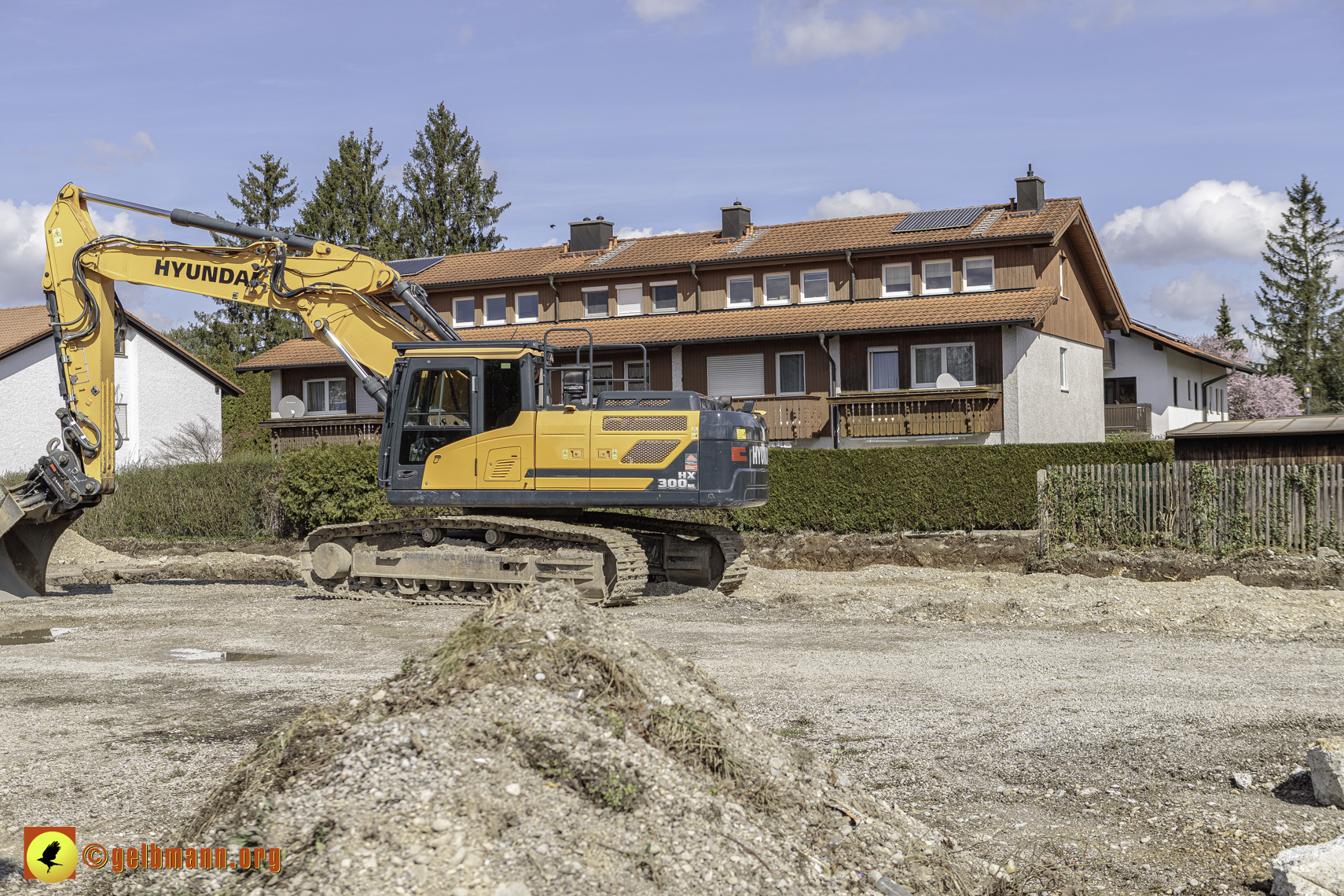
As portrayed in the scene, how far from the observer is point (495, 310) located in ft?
132

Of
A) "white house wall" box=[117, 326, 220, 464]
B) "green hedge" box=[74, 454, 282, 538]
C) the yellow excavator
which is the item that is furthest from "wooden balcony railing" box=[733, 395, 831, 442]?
"white house wall" box=[117, 326, 220, 464]

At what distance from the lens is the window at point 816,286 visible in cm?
3603

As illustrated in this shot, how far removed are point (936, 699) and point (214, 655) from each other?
689cm

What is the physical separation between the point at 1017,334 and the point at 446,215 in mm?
35662

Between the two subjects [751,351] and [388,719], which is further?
[751,351]

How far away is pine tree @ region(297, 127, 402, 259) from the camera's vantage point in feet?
184

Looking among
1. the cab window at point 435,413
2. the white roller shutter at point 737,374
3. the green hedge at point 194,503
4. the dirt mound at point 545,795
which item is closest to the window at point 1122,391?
the white roller shutter at point 737,374

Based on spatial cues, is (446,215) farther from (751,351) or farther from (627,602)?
(627,602)

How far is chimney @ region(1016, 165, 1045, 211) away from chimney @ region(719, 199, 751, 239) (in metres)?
8.74

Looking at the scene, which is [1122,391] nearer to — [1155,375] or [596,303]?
[1155,375]

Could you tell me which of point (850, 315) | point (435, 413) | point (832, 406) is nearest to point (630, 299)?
point (850, 315)

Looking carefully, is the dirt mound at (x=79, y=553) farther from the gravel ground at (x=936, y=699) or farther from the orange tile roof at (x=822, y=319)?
the orange tile roof at (x=822, y=319)

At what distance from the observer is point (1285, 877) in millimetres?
4621

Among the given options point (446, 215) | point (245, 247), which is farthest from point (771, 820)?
point (446, 215)
